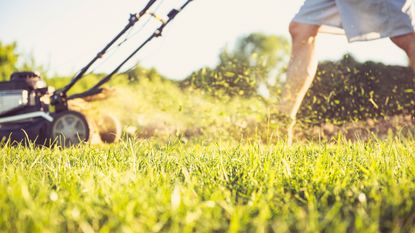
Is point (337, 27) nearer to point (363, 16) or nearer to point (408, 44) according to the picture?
point (363, 16)

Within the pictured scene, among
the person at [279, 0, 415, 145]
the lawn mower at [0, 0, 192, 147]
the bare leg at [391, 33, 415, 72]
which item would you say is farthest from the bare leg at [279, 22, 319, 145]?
the lawn mower at [0, 0, 192, 147]

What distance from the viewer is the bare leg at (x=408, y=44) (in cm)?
298

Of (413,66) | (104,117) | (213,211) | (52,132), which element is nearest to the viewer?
(213,211)

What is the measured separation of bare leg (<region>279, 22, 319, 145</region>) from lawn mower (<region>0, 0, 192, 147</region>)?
4.18ft

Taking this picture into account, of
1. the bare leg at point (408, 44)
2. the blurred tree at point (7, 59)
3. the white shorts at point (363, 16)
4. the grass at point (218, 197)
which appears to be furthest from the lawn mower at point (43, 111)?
the blurred tree at point (7, 59)

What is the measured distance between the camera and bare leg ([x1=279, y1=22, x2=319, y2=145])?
3295mm

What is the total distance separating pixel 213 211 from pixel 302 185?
41 centimetres

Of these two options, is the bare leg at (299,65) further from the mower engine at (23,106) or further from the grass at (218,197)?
the mower engine at (23,106)

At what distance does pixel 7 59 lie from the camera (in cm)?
849

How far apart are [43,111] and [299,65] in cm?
240

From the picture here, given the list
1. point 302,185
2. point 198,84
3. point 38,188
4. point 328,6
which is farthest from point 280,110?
point 38,188

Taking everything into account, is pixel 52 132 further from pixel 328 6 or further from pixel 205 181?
pixel 205 181

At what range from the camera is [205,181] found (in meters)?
1.48

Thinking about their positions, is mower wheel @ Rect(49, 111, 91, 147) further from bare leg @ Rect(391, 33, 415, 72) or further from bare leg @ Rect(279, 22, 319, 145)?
bare leg @ Rect(391, 33, 415, 72)
